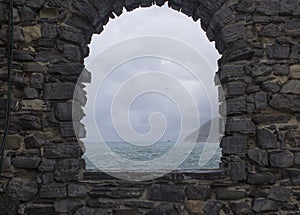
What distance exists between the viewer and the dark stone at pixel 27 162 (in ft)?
10.3

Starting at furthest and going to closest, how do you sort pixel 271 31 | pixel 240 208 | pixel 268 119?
pixel 271 31 < pixel 268 119 < pixel 240 208

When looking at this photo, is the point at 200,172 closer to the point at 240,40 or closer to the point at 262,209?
the point at 262,209

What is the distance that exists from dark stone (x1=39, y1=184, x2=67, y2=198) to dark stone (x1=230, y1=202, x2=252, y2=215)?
5.11 ft

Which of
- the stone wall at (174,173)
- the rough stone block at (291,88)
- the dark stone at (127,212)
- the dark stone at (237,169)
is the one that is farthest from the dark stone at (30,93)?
the rough stone block at (291,88)

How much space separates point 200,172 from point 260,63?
1189mm

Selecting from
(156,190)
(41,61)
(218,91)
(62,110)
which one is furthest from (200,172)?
(41,61)

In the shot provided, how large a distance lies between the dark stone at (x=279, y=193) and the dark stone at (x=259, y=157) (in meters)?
0.24

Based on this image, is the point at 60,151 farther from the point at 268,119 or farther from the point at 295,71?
the point at 295,71

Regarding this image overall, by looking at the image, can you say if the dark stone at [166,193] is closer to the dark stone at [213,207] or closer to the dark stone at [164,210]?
the dark stone at [164,210]

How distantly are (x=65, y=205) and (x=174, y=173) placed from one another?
1052mm

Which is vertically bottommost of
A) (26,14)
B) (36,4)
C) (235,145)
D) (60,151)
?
(60,151)

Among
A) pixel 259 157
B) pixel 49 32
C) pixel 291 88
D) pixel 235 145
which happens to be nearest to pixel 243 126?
pixel 235 145

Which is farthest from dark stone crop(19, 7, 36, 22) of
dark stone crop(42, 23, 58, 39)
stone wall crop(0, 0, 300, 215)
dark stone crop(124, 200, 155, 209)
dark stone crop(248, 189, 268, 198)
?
dark stone crop(248, 189, 268, 198)

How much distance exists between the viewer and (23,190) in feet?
10.2
